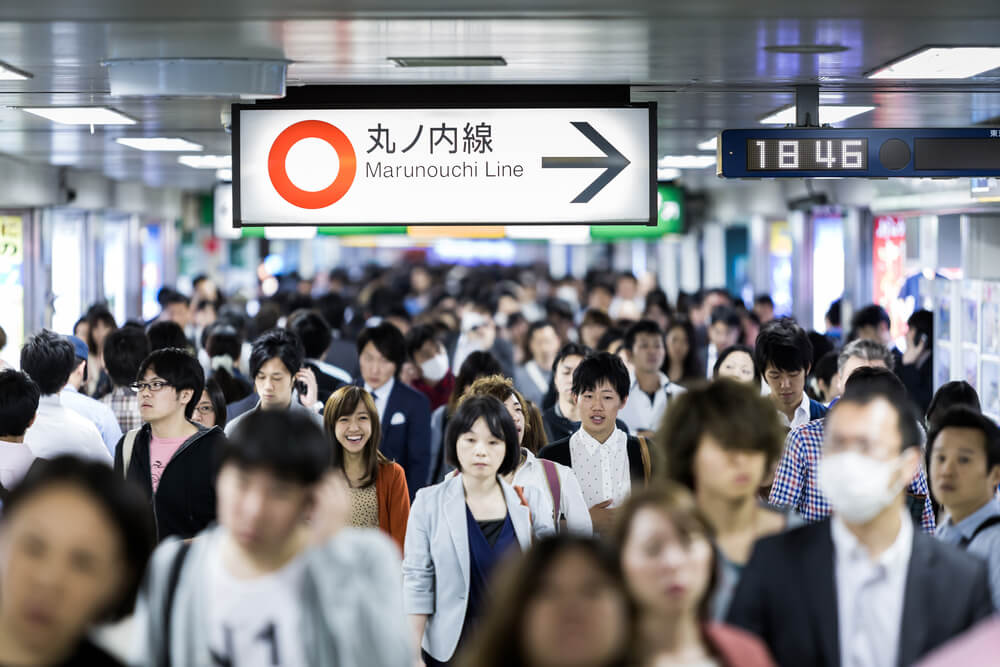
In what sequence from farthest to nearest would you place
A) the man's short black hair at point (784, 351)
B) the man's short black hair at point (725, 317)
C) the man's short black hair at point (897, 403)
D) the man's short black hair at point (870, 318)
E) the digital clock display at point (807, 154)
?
the man's short black hair at point (725, 317)
the man's short black hair at point (870, 318)
the man's short black hair at point (784, 351)
the digital clock display at point (807, 154)
the man's short black hair at point (897, 403)

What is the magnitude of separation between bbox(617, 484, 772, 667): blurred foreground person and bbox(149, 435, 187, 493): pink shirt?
113 inches

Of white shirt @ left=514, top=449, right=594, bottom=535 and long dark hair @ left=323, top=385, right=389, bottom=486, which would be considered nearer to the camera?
white shirt @ left=514, top=449, right=594, bottom=535

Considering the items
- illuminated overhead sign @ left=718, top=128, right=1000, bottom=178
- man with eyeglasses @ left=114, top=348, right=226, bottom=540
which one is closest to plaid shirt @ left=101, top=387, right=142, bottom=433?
man with eyeglasses @ left=114, top=348, right=226, bottom=540

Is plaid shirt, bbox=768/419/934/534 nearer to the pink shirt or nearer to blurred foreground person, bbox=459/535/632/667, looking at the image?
the pink shirt

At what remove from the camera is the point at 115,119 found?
8070 millimetres

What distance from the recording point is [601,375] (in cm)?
596

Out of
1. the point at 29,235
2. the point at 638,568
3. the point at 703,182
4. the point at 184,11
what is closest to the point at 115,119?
the point at 184,11

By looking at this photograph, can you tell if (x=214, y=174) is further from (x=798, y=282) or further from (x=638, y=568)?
(x=638, y=568)

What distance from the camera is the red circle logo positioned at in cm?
592

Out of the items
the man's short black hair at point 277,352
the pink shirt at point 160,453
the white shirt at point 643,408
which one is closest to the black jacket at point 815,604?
the pink shirt at point 160,453

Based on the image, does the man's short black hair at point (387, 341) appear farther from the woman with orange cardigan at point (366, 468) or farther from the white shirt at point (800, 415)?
the white shirt at point (800, 415)

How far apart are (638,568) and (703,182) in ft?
48.4

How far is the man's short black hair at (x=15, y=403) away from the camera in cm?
493

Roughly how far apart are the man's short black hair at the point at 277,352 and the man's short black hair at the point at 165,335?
2.15 m
